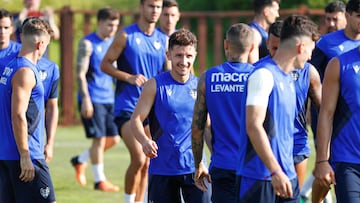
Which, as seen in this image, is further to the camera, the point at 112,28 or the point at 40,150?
the point at 112,28

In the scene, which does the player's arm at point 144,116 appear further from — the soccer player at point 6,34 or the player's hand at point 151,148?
the soccer player at point 6,34

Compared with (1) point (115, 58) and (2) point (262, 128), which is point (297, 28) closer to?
(2) point (262, 128)

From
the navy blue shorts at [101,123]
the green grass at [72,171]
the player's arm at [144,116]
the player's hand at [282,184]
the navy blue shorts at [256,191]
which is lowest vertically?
the green grass at [72,171]

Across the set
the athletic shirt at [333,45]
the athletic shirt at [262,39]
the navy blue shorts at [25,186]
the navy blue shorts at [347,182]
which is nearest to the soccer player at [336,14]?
the athletic shirt at [262,39]

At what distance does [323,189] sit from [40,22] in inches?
126

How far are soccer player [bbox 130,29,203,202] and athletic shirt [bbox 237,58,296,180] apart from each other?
1.65 metres

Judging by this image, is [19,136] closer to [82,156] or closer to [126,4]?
[82,156]

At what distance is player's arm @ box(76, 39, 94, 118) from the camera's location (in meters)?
14.1

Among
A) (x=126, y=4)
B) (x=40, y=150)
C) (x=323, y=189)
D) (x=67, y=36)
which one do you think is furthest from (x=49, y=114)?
(x=126, y=4)

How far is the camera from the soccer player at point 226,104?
8188 millimetres

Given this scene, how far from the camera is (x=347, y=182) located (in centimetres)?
811

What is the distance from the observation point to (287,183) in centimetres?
698

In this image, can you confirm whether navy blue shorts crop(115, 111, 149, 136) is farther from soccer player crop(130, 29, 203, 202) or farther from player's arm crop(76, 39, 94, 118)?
soccer player crop(130, 29, 203, 202)

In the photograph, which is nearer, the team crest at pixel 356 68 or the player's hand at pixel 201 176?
the team crest at pixel 356 68
